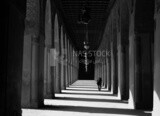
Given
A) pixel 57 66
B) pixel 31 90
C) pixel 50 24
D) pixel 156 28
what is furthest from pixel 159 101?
pixel 57 66

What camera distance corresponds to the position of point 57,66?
75.2 ft

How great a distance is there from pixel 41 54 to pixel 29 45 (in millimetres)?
1109

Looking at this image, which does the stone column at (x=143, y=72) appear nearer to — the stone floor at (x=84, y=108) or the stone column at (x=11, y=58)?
the stone floor at (x=84, y=108)

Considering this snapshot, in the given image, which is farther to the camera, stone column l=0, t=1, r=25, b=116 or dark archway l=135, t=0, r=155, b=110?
dark archway l=135, t=0, r=155, b=110

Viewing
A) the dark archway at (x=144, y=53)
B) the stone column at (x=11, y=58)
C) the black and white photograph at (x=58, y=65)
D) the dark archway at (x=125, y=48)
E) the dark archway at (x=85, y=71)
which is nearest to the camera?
the stone column at (x=11, y=58)

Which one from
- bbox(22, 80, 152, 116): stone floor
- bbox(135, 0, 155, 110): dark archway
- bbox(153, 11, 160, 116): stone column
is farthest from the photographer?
bbox(135, 0, 155, 110): dark archway

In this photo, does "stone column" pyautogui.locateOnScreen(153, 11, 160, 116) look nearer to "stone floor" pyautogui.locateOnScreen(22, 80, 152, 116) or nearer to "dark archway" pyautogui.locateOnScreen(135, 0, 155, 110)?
"stone floor" pyautogui.locateOnScreen(22, 80, 152, 116)

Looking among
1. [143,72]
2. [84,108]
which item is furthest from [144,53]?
[84,108]

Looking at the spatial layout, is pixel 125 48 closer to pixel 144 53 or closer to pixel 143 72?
pixel 144 53

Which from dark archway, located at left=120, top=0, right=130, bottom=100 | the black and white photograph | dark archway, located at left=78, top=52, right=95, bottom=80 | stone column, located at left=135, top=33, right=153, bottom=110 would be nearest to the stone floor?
the black and white photograph

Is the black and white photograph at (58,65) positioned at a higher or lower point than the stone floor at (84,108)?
higher

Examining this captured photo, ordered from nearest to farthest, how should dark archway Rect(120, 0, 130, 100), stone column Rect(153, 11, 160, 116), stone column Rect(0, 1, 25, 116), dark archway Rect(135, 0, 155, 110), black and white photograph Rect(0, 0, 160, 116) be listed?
stone column Rect(0, 1, 25, 116)
black and white photograph Rect(0, 0, 160, 116)
stone column Rect(153, 11, 160, 116)
dark archway Rect(135, 0, 155, 110)
dark archway Rect(120, 0, 130, 100)

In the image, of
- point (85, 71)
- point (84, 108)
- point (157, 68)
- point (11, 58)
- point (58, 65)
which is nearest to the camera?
point (11, 58)

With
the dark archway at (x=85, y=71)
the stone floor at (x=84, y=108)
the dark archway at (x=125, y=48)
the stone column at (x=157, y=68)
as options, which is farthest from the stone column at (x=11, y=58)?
the dark archway at (x=85, y=71)
